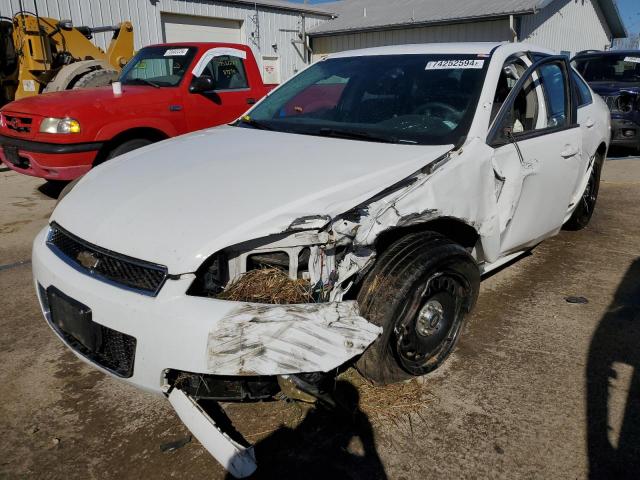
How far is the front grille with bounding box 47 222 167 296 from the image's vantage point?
2.06 metres

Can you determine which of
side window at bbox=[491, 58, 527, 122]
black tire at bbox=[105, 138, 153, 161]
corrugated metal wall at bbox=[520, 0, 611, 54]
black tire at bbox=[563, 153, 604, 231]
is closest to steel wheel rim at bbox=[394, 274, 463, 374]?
side window at bbox=[491, 58, 527, 122]

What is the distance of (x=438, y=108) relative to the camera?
3.07 metres

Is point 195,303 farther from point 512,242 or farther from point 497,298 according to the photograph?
point 497,298

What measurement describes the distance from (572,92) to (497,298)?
161cm

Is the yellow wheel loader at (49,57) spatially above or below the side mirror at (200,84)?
above

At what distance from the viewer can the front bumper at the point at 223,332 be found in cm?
191

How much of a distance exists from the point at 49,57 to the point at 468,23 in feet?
39.3

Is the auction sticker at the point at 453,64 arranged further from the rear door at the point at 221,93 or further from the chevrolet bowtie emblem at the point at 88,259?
the rear door at the point at 221,93

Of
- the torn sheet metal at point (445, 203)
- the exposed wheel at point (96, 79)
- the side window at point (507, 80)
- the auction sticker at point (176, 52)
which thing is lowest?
the torn sheet metal at point (445, 203)

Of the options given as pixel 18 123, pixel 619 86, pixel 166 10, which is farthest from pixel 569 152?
pixel 166 10

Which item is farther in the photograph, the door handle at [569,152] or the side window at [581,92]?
the side window at [581,92]

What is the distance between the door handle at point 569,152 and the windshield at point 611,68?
21.6 feet

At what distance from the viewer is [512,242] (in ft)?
10.6

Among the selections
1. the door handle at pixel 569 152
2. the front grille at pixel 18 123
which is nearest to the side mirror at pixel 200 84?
the front grille at pixel 18 123
